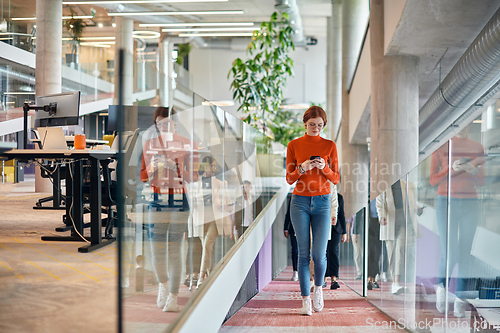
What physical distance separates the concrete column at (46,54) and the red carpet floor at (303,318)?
229 inches

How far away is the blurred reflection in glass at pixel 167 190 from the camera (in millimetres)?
1307

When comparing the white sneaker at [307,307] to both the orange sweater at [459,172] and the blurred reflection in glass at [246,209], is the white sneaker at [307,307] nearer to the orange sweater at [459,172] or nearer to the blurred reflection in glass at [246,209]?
the blurred reflection in glass at [246,209]

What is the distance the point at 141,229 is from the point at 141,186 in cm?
13

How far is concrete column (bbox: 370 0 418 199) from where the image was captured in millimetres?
4695

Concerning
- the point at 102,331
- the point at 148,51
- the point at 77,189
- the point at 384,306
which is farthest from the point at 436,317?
the point at 148,51

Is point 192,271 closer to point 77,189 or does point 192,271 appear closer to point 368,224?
point 77,189

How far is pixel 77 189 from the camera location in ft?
10.8

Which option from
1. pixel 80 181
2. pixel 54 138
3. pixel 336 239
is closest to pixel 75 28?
pixel 54 138

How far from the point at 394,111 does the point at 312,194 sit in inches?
96.1

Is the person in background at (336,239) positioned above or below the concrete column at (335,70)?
below

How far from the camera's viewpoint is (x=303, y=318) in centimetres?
281

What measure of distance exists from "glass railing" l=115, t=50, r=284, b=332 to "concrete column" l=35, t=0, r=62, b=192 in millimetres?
6230

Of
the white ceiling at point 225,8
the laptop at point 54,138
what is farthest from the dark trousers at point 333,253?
the white ceiling at point 225,8

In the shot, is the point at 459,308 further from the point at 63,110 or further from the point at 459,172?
the point at 63,110
